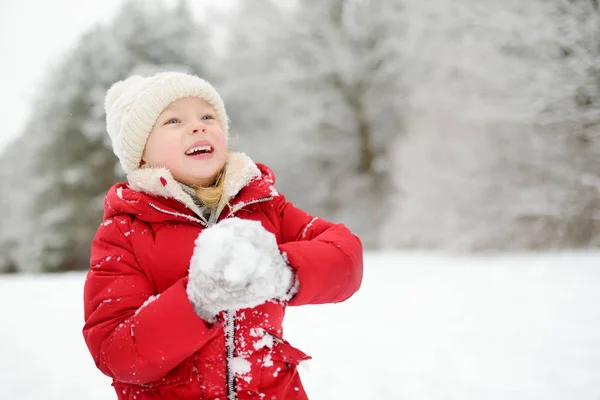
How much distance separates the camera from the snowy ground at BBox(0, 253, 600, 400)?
2666 mm

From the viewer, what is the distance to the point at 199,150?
144 centimetres

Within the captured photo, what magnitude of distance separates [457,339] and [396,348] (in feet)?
1.68

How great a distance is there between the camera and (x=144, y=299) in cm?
116

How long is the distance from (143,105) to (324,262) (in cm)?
83

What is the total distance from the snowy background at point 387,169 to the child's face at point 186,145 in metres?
1.81

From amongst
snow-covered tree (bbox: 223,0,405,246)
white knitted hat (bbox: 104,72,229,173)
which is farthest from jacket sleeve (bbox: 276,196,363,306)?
snow-covered tree (bbox: 223,0,405,246)

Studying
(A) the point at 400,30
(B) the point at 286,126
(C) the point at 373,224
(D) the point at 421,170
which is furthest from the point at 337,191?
(A) the point at 400,30

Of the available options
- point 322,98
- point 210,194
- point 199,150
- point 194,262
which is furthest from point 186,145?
point 322,98

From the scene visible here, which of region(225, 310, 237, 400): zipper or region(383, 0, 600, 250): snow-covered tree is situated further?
region(383, 0, 600, 250): snow-covered tree

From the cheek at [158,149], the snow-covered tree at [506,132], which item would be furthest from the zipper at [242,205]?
the snow-covered tree at [506,132]

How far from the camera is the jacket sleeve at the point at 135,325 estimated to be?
0.99m

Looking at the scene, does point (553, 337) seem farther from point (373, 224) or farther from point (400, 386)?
point (373, 224)

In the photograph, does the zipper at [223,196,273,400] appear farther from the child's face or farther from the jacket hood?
the child's face

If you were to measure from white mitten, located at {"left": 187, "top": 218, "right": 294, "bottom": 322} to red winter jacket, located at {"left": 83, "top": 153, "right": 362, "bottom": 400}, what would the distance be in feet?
0.19
